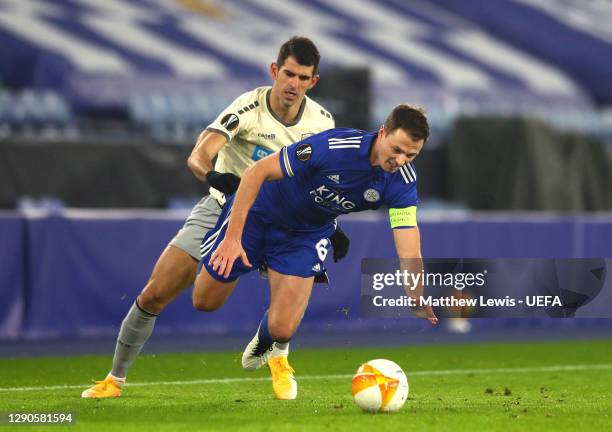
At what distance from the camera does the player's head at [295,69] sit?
7848mm

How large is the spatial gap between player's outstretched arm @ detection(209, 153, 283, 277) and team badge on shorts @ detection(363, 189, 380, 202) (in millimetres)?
514

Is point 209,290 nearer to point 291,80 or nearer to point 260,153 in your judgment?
point 260,153

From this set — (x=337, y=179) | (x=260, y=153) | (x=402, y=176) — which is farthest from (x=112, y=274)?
(x=402, y=176)

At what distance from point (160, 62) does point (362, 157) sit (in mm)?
14925

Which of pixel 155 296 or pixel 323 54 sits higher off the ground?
pixel 323 54

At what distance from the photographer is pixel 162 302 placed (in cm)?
807

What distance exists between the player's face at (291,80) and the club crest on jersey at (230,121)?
33 cm

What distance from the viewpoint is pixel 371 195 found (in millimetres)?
7359

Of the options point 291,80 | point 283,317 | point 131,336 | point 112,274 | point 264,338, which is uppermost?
point 291,80

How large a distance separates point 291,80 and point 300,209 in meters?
0.88

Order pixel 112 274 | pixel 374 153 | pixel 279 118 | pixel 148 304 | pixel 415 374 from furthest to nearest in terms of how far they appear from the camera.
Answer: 1. pixel 112 274
2. pixel 415 374
3. pixel 279 118
4. pixel 148 304
5. pixel 374 153

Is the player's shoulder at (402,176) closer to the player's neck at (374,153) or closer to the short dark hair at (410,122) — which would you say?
the player's neck at (374,153)

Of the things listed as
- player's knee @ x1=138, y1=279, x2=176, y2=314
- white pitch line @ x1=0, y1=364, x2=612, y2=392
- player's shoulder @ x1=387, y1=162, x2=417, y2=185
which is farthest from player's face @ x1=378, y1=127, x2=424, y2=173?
white pitch line @ x1=0, y1=364, x2=612, y2=392

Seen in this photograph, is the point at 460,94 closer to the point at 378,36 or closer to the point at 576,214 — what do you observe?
the point at 378,36
